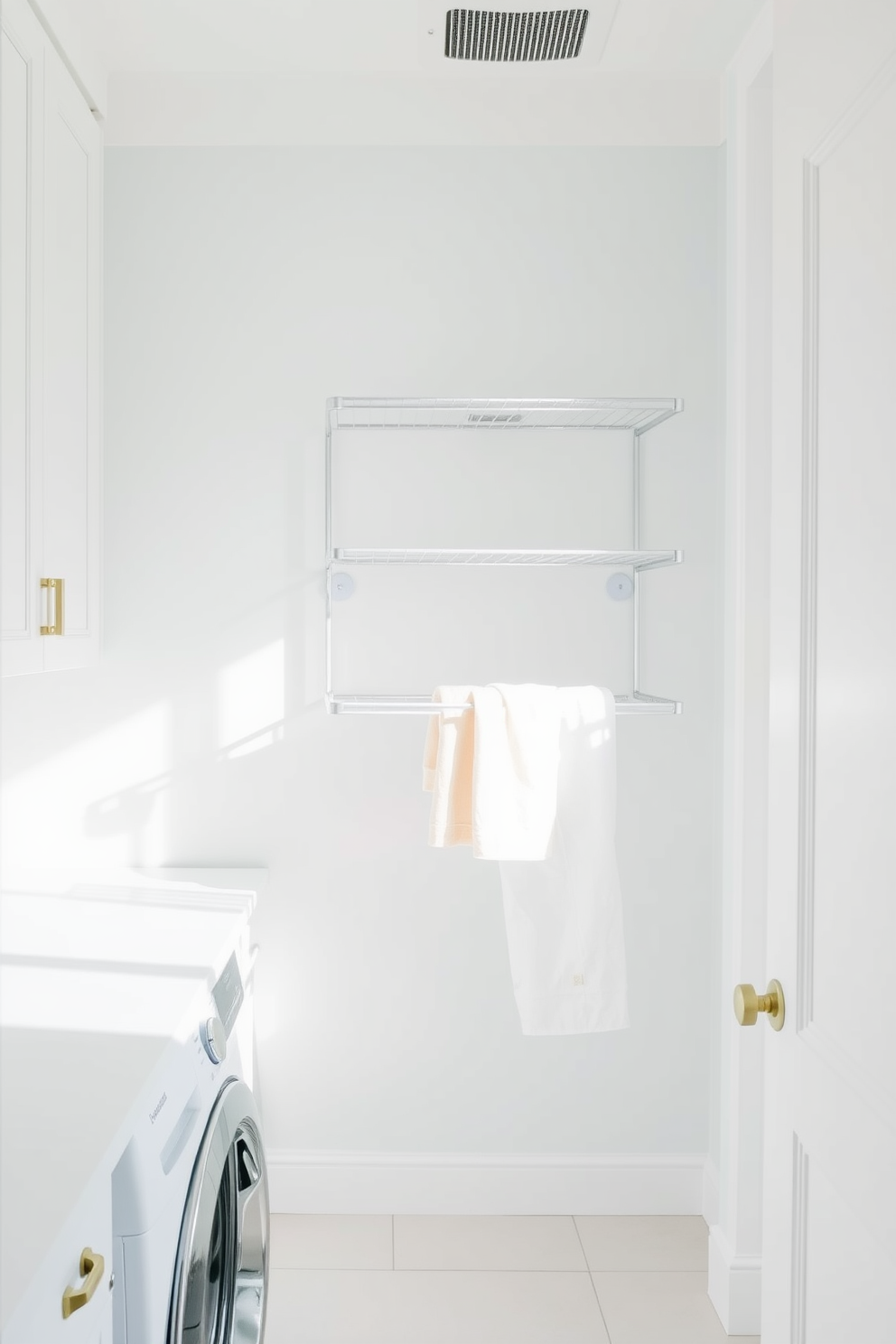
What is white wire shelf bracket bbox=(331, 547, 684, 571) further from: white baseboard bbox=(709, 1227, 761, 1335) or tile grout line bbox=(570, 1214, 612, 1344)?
tile grout line bbox=(570, 1214, 612, 1344)

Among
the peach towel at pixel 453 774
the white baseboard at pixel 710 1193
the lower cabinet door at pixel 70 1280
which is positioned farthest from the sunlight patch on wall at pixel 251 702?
the white baseboard at pixel 710 1193

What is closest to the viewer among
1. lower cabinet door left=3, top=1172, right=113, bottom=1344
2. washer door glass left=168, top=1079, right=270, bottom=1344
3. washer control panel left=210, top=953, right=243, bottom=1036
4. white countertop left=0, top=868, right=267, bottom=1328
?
lower cabinet door left=3, top=1172, right=113, bottom=1344

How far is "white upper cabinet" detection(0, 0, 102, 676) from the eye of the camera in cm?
152

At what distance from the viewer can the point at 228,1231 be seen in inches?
61.1

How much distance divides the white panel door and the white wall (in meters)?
0.99

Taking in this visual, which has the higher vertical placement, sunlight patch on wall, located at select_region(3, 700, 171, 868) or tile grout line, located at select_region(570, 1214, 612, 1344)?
sunlight patch on wall, located at select_region(3, 700, 171, 868)

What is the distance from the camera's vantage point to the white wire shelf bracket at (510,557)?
5.98ft

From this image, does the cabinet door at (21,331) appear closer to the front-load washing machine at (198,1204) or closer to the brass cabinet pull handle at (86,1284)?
the front-load washing machine at (198,1204)

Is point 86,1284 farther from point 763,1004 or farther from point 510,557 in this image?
point 510,557

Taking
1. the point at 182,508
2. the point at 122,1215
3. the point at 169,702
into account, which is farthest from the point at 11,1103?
the point at 182,508

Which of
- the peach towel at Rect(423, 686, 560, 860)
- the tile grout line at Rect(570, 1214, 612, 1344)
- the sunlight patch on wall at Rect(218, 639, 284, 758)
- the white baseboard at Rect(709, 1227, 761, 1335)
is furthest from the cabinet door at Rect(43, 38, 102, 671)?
the white baseboard at Rect(709, 1227, 761, 1335)

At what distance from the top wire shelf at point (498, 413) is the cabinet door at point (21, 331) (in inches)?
21.0

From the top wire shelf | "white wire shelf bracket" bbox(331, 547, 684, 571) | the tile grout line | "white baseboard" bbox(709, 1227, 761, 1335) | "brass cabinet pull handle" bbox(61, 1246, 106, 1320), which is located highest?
the top wire shelf

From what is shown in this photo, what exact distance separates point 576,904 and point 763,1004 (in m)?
0.77
